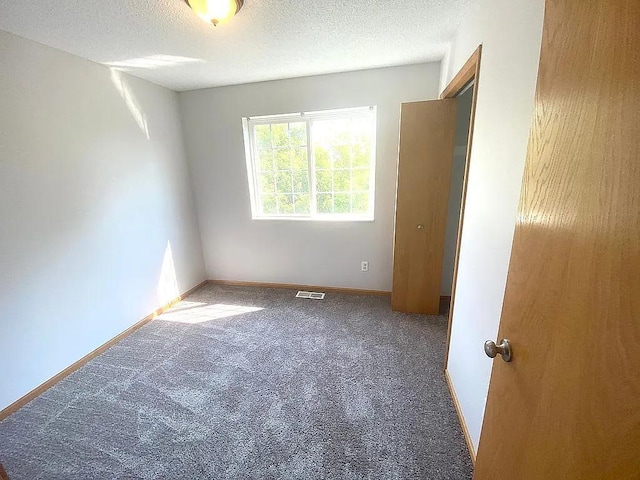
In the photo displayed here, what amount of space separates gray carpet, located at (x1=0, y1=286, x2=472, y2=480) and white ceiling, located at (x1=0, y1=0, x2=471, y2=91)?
2267 millimetres

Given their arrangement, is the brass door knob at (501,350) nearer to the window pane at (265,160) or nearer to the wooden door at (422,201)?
the wooden door at (422,201)

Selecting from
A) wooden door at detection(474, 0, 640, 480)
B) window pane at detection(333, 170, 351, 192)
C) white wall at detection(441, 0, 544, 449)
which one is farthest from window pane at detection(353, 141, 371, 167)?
wooden door at detection(474, 0, 640, 480)

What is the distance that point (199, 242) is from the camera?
10.9ft

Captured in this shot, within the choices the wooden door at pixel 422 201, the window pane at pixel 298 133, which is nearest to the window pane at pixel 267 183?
the window pane at pixel 298 133

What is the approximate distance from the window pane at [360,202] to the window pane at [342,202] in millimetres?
58

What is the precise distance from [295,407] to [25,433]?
1.54 m

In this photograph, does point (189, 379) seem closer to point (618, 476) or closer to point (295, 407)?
point (295, 407)

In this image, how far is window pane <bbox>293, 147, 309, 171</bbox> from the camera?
9.37ft

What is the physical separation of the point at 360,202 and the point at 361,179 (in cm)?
25

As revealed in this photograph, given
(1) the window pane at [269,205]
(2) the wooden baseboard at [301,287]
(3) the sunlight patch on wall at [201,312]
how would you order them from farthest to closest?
(1) the window pane at [269,205] < (2) the wooden baseboard at [301,287] < (3) the sunlight patch on wall at [201,312]

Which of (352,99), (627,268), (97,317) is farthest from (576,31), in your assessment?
(97,317)

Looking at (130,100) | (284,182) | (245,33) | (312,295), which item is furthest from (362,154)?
(130,100)

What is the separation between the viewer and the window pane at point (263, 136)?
9.47 ft

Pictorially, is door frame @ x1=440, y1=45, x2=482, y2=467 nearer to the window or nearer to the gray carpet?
the gray carpet
